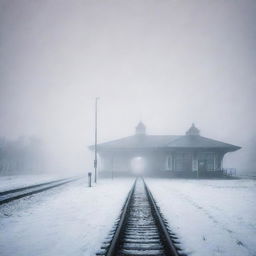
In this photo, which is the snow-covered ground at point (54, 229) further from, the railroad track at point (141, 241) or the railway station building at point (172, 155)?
the railway station building at point (172, 155)

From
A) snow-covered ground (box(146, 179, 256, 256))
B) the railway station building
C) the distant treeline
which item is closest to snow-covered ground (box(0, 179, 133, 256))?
snow-covered ground (box(146, 179, 256, 256))

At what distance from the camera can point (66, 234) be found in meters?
5.85

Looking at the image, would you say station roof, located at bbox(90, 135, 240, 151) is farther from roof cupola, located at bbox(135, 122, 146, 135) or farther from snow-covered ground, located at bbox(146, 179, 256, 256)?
snow-covered ground, located at bbox(146, 179, 256, 256)

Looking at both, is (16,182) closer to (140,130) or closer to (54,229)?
(54,229)

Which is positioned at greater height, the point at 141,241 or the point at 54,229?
the point at 141,241

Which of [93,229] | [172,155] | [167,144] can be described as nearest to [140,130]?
[167,144]

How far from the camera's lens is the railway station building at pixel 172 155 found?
31969mm

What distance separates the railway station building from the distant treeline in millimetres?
29029

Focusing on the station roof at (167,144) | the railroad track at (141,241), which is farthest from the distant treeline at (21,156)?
the railroad track at (141,241)

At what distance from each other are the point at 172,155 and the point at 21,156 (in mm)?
41156

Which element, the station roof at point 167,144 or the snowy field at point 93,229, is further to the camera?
the station roof at point 167,144

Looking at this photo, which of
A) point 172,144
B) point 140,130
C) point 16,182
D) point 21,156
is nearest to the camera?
point 16,182

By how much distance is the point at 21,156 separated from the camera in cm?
5569

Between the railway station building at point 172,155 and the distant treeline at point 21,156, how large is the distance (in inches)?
1143
